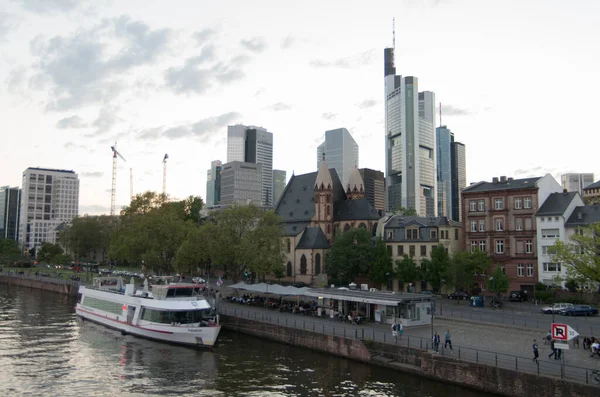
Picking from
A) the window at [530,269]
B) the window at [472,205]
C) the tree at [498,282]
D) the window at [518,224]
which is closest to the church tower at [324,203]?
the window at [472,205]

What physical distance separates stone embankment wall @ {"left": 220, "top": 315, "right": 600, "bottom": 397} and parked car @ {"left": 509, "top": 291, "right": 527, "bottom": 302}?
36.0 metres

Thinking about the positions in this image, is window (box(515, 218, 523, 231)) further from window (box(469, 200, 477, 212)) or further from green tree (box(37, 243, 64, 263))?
green tree (box(37, 243, 64, 263))

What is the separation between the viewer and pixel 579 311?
5178 cm

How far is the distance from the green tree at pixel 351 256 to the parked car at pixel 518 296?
22.1 metres

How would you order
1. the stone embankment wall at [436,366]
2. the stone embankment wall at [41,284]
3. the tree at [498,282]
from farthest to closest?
1. the stone embankment wall at [41,284]
2. the tree at [498,282]
3. the stone embankment wall at [436,366]

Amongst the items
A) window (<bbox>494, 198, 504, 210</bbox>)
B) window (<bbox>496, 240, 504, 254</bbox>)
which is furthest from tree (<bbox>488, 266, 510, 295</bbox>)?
window (<bbox>494, 198, 504, 210</bbox>)

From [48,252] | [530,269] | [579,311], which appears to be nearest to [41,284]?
[48,252]

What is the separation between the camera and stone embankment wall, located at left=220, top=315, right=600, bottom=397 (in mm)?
26781

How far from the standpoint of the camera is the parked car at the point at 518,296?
66562mm

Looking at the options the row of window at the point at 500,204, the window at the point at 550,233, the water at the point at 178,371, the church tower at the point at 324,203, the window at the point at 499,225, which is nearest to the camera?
the water at the point at 178,371

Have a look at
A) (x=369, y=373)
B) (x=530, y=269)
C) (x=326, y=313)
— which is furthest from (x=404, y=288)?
(x=369, y=373)

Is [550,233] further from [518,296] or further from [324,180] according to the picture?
[324,180]

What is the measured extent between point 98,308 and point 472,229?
2069 inches

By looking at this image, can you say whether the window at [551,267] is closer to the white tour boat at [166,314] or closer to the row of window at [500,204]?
the row of window at [500,204]
